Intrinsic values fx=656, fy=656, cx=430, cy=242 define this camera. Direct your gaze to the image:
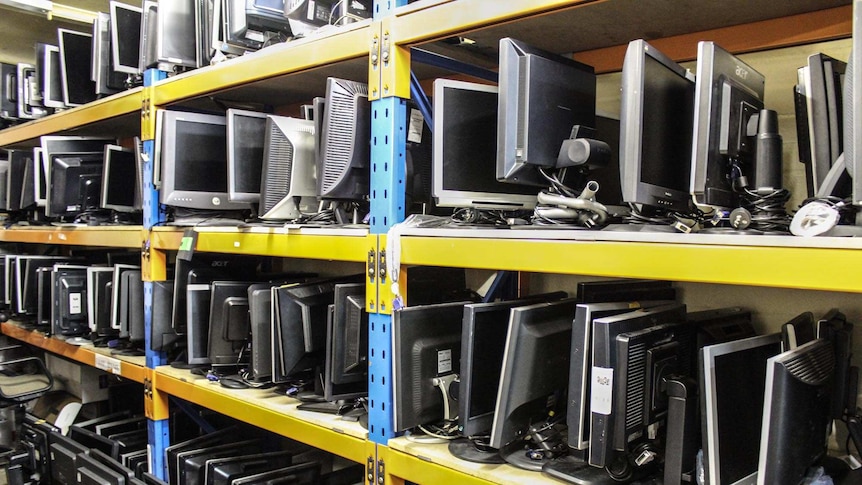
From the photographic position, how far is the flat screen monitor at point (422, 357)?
59.4 inches

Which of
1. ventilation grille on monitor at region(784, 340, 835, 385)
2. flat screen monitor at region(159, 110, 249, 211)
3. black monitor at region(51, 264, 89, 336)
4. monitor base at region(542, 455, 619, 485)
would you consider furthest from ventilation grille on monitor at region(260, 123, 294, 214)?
black monitor at region(51, 264, 89, 336)

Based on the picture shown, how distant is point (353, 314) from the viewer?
1.71 meters

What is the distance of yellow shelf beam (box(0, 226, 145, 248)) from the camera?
2507mm

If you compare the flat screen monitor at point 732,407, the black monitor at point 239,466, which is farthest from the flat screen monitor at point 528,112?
the black monitor at point 239,466

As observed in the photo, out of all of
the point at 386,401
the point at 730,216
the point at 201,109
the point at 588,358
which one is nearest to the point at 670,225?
the point at 730,216

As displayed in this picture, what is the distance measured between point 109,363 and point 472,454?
5.99 feet

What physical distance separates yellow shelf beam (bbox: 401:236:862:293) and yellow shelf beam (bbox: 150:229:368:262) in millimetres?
244

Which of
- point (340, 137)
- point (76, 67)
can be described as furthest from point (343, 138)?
point (76, 67)

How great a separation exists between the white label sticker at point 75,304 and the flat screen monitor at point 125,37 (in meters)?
1.01

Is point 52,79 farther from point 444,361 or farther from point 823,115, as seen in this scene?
point 823,115

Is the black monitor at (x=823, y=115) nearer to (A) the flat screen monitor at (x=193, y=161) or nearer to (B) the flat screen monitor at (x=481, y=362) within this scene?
(B) the flat screen monitor at (x=481, y=362)

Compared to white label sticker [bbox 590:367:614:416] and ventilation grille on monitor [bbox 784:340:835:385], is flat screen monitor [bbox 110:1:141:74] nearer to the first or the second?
white label sticker [bbox 590:367:614:416]

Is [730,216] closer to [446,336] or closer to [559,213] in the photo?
[559,213]

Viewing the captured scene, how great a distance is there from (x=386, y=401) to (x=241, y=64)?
111 centimetres
